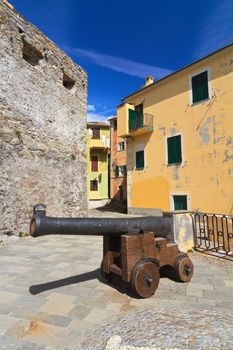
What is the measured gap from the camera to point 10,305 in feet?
9.87

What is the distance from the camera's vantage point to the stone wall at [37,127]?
293 inches

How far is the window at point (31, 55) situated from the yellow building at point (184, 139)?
779cm

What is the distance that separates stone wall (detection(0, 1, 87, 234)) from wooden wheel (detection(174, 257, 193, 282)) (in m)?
5.27

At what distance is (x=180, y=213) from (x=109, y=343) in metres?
3.96

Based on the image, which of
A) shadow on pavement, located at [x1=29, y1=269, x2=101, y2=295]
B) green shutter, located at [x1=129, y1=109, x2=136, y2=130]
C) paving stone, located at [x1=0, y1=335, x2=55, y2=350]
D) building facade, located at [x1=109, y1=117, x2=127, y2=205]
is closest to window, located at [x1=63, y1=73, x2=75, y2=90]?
green shutter, located at [x1=129, y1=109, x2=136, y2=130]

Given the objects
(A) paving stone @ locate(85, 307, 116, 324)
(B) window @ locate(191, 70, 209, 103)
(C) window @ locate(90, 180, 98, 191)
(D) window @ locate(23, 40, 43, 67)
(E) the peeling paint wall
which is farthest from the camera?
(C) window @ locate(90, 180, 98, 191)

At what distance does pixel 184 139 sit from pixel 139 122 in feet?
12.2

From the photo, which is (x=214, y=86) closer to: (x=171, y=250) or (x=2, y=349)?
(x=171, y=250)

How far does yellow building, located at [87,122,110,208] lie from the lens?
26641mm

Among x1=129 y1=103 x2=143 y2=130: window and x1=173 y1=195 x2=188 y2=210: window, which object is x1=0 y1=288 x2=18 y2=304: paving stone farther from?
x1=129 y1=103 x2=143 y2=130: window

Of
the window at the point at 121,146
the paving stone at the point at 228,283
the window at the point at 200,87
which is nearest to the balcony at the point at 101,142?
the window at the point at 121,146

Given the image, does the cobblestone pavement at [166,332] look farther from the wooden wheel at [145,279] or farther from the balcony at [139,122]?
the balcony at [139,122]

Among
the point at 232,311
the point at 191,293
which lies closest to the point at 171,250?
the point at 191,293

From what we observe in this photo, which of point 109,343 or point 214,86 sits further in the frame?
point 214,86
